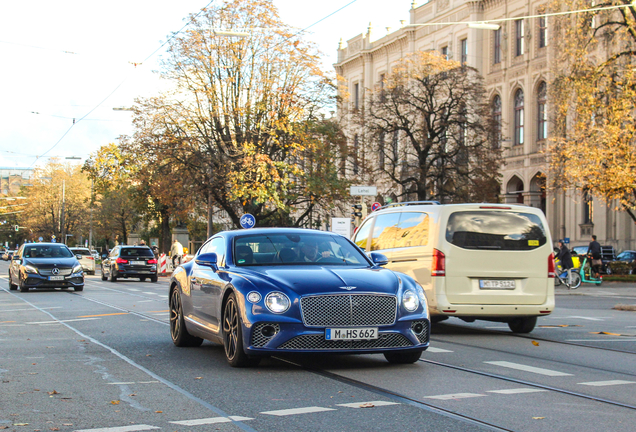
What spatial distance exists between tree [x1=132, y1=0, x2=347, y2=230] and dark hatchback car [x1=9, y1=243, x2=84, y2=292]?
39.9 ft

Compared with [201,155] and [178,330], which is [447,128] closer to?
[201,155]

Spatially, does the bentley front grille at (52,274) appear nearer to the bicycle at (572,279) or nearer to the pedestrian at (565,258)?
the bicycle at (572,279)

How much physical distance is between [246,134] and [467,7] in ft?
73.1

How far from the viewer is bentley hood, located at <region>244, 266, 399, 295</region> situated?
8.47m

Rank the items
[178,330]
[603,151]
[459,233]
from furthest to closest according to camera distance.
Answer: [603,151]
[459,233]
[178,330]

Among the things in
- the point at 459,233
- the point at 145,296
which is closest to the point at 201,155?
the point at 145,296

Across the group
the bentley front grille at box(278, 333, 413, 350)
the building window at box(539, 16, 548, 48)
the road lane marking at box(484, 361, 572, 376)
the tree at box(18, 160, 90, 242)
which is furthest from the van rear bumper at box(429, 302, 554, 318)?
the tree at box(18, 160, 90, 242)

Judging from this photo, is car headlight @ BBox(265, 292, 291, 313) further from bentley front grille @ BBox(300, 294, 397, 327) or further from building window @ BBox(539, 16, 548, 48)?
building window @ BBox(539, 16, 548, 48)

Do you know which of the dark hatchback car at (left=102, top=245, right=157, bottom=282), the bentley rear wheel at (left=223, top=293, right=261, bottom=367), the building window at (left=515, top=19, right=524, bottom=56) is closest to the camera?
the bentley rear wheel at (left=223, top=293, right=261, bottom=367)

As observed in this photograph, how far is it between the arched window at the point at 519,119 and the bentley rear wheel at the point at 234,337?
151 feet

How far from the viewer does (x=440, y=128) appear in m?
43.5

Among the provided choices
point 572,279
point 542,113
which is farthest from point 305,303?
point 542,113

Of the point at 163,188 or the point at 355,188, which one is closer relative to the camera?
the point at 355,188

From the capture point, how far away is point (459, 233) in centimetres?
1273
